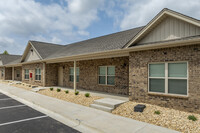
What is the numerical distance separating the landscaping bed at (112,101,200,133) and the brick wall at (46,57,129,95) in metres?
3.31

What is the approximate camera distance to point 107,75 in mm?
11594

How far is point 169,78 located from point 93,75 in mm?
6932

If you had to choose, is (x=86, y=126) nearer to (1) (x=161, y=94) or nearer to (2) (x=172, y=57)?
(1) (x=161, y=94)

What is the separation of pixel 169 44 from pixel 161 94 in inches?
100

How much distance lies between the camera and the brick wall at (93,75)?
10508mm

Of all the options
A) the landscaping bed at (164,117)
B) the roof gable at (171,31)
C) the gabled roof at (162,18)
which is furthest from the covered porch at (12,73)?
the roof gable at (171,31)

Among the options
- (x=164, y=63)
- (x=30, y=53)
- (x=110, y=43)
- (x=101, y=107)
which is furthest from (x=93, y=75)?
(x=30, y=53)

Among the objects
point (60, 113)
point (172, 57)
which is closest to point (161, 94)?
point (172, 57)

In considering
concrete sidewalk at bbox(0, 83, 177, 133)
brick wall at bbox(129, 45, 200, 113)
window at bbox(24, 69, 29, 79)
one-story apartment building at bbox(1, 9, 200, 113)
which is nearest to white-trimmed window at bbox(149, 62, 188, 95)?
one-story apartment building at bbox(1, 9, 200, 113)

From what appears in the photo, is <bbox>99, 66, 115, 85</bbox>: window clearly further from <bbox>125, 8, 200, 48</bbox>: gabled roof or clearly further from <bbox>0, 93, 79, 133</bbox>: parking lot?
<bbox>0, 93, 79, 133</bbox>: parking lot

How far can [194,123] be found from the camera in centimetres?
516

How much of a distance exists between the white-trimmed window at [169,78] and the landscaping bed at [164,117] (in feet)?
3.13

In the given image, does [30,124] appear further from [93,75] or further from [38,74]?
[38,74]

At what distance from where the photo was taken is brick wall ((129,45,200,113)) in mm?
6109
